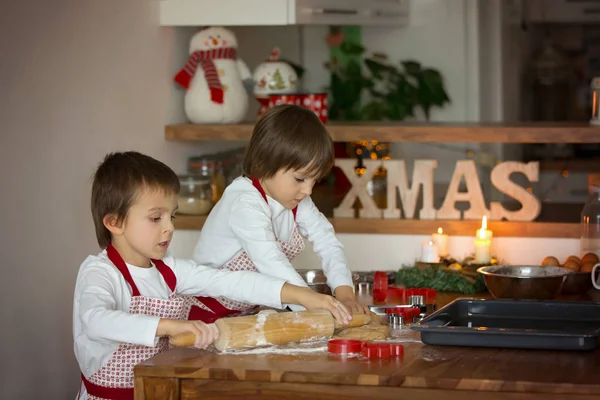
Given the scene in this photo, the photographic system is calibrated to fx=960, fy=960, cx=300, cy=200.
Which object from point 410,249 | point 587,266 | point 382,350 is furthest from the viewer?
point 410,249

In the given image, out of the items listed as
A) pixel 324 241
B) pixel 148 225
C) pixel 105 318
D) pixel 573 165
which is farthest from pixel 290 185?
pixel 573 165

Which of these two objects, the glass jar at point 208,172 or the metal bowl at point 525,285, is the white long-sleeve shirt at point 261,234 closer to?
the metal bowl at point 525,285

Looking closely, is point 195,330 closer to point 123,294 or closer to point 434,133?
point 123,294

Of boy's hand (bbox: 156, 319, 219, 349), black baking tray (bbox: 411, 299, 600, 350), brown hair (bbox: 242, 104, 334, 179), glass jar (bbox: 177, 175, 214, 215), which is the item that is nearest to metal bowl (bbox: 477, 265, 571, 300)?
black baking tray (bbox: 411, 299, 600, 350)

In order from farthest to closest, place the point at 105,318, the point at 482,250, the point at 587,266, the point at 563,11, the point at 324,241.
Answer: the point at 563,11, the point at 482,250, the point at 587,266, the point at 324,241, the point at 105,318

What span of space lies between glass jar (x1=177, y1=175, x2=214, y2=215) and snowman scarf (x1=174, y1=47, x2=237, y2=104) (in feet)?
0.92

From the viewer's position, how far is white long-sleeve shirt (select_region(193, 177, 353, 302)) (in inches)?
85.5

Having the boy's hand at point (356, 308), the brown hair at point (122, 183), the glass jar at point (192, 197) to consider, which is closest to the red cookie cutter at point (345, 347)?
the boy's hand at point (356, 308)

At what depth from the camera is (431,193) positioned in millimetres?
3117

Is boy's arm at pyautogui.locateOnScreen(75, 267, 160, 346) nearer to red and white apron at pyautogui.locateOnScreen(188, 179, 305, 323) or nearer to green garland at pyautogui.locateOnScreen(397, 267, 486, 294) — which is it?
red and white apron at pyautogui.locateOnScreen(188, 179, 305, 323)

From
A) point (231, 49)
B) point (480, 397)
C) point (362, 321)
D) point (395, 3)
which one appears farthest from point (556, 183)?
point (480, 397)

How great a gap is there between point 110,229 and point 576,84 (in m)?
3.12

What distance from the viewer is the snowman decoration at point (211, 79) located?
3195 mm

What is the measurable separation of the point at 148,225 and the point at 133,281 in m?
0.12
